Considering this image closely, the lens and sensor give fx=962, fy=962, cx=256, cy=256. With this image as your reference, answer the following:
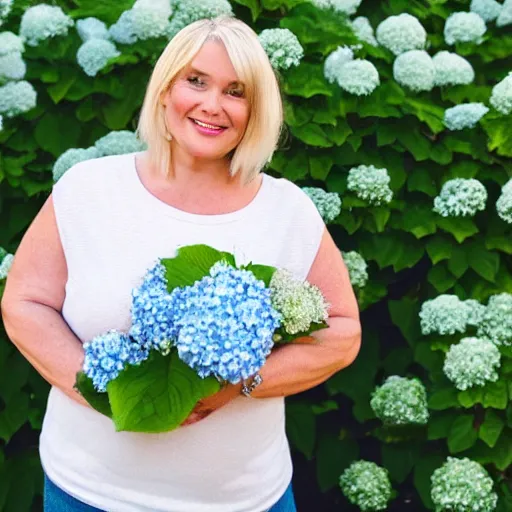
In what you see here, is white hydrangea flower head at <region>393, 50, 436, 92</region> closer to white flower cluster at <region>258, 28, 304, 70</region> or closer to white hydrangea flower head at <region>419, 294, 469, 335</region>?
white flower cluster at <region>258, 28, 304, 70</region>

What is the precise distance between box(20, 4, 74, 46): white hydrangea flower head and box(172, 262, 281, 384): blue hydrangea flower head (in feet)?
5.42

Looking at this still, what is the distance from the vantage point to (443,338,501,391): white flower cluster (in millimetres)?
3109

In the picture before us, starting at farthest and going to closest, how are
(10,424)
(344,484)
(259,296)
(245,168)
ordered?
(344,484) → (10,424) → (245,168) → (259,296)

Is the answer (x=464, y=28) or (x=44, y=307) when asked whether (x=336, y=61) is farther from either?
(x=44, y=307)

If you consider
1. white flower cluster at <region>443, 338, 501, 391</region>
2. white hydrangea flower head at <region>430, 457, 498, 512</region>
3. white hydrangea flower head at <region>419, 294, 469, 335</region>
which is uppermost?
white hydrangea flower head at <region>419, 294, 469, 335</region>

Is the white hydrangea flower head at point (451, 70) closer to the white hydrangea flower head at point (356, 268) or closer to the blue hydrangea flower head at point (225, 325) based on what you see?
the white hydrangea flower head at point (356, 268)

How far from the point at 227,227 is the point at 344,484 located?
1545mm

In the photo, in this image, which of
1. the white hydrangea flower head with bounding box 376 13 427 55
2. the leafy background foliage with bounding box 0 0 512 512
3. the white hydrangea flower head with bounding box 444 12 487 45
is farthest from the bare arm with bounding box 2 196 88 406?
the white hydrangea flower head with bounding box 444 12 487 45

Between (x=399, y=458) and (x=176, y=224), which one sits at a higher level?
(x=176, y=224)

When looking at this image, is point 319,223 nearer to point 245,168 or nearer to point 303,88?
point 245,168

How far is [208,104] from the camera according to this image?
2080 millimetres

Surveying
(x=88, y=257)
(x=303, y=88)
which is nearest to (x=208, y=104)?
(x=88, y=257)

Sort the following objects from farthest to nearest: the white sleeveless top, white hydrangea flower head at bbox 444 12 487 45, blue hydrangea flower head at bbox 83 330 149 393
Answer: white hydrangea flower head at bbox 444 12 487 45
the white sleeveless top
blue hydrangea flower head at bbox 83 330 149 393

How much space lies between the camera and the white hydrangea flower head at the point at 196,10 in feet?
10.3
